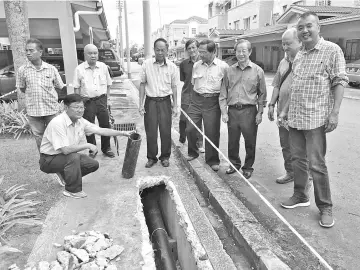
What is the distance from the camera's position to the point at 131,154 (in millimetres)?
4211

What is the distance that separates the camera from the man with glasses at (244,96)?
4039 millimetres

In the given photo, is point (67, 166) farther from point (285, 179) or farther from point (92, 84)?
point (285, 179)

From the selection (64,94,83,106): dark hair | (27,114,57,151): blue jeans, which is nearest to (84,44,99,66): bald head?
(27,114,57,151): blue jeans

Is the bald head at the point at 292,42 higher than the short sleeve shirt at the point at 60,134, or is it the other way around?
the bald head at the point at 292,42

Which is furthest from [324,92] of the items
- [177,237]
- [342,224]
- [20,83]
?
[20,83]

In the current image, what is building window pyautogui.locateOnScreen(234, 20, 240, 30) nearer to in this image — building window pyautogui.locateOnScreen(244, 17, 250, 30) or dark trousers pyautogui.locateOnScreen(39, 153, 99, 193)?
building window pyautogui.locateOnScreen(244, 17, 250, 30)

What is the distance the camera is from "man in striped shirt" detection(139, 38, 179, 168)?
4.48 meters

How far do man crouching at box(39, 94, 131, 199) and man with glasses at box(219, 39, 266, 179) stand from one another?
163cm

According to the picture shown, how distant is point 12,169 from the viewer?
A: 4.48 metres

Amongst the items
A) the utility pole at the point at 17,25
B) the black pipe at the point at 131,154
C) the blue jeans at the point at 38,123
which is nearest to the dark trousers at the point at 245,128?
the black pipe at the point at 131,154

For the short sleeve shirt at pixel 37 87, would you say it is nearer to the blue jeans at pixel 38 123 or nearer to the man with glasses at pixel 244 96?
the blue jeans at pixel 38 123

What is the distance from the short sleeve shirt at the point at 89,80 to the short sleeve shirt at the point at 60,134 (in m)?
1.25

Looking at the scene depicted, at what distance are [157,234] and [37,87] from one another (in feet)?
8.68

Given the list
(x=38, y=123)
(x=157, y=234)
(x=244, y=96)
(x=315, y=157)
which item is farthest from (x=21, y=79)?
(x=315, y=157)
